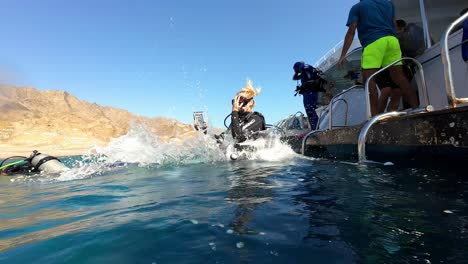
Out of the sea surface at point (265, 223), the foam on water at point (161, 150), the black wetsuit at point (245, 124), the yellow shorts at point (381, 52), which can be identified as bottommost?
the sea surface at point (265, 223)

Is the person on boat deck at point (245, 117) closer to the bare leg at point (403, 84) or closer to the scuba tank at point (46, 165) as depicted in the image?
the bare leg at point (403, 84)

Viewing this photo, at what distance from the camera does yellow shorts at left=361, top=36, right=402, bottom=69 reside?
16.1 feet

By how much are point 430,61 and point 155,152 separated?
7.72 meters

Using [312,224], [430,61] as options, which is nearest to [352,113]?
[430,61]

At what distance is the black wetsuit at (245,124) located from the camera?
834cm

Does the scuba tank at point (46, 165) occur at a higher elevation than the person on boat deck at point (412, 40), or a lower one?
lower

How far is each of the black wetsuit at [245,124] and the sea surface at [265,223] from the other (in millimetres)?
4445

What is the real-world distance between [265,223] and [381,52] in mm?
3980

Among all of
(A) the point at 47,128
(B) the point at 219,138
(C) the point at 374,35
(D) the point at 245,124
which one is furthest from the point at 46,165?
(A) the point at 47,128

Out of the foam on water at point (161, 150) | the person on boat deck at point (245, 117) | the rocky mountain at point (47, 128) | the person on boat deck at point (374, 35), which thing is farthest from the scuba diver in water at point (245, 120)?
the rocky mountain at point (47, 128)

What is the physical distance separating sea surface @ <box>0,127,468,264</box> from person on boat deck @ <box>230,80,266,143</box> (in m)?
4.47

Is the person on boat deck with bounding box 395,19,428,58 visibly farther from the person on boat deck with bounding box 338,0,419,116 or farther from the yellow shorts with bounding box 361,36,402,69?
the yellow shorts with bounding box 361,36,402,69

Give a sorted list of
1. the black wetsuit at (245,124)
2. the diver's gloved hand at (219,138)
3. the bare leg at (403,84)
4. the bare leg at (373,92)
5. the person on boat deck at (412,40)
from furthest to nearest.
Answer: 1. the diver's gloved hand at (219,138)
2. the black wetsuit at (245,124)
3. the person on boat deck at (412,40)
4. the bare leg at (373,92)
5. the bare leg at (403,84)

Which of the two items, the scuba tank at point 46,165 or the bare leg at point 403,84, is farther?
the scuba tank at point 46,165
